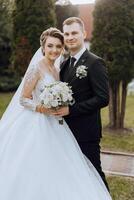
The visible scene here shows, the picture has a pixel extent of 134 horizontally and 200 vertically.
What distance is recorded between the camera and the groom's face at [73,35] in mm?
4582

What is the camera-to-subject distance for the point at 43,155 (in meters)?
4.79

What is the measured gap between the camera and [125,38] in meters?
10.4

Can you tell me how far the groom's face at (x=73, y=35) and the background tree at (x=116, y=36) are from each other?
5835 mm

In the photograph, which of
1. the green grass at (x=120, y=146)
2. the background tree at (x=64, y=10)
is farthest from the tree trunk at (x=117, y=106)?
the background tree at (x=64, y=10)

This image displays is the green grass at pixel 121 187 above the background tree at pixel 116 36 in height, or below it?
below

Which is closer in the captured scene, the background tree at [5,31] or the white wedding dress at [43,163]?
the white wedding dress at [43,163]

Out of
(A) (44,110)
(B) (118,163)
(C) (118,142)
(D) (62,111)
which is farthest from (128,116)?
(D) (62,111)

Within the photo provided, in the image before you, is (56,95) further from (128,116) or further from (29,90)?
(128,116)

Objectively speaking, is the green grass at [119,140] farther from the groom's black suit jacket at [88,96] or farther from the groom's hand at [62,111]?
the groom's hand at [62,111]

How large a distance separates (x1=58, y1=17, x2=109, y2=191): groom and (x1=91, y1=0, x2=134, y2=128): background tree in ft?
18.3

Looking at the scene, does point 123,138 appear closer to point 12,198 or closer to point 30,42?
point 30,42

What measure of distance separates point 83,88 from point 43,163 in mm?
993

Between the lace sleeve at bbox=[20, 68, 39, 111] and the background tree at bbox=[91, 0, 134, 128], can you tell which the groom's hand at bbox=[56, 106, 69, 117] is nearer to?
the lace sleeve at bbox=[20, 68, 39, 111]

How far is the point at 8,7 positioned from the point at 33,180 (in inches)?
692
